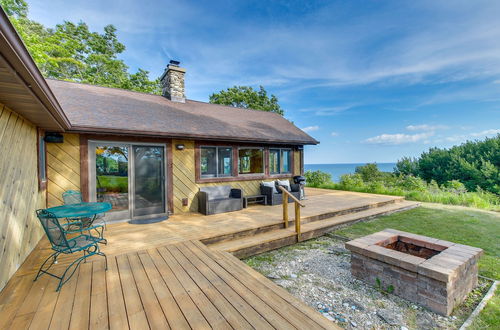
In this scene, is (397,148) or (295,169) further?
(397,148)

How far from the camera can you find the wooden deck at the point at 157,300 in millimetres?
1757

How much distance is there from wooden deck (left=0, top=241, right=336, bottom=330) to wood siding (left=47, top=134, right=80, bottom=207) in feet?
8.36

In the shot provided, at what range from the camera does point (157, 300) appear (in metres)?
2.07

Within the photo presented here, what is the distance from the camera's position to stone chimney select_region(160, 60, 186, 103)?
25.5 feet

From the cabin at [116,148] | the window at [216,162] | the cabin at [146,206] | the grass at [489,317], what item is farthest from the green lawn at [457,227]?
the window at [216,162]

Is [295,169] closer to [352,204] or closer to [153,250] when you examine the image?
[352,204]

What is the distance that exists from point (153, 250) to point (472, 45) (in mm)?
14943

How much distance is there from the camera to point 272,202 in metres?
6.84

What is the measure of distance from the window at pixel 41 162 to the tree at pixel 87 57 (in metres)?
15.1

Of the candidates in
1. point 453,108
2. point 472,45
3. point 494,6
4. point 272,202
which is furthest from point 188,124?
point 453,108

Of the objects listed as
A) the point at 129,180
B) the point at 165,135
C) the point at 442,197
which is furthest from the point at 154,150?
the point at 442,197

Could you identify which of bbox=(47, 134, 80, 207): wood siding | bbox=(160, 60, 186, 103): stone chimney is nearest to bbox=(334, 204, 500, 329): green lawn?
bbox=(47, 134, 80, 207): wood siding

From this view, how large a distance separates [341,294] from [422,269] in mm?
982

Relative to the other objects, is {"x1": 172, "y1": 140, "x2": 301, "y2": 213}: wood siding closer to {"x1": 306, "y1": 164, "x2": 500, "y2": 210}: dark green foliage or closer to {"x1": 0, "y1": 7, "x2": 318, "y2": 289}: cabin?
{"x1": 0, "y1": 7, "x2": 318, "y2": 289}: cabin
